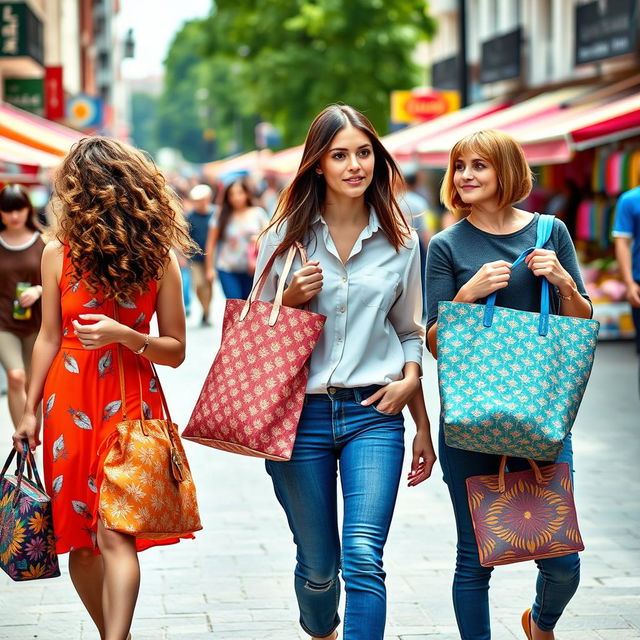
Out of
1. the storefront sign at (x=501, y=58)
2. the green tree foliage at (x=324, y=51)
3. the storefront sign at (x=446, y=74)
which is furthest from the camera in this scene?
the green tree foliage at (x=324, y=51)

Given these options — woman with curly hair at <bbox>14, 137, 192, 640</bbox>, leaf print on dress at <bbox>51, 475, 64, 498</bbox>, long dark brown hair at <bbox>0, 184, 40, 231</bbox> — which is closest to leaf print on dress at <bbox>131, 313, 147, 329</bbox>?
woman with curly hair at <bbox>14, 137, 192, 640</bbox>

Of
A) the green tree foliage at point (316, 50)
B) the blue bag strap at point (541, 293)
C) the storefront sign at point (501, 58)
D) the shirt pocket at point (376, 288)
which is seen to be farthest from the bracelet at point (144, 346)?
the green tree foliage at point (316, 50)

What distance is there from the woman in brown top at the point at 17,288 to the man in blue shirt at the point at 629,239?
11.9 ft

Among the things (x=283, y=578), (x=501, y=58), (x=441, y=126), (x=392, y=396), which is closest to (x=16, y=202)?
Result: (x=283, y=578)

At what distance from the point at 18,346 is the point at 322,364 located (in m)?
4.51

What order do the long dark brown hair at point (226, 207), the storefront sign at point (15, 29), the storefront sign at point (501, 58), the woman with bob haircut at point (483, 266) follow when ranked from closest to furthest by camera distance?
the woman with bob haircut at point (483, 266)
the long dark brown hair at point (226, 207)
the storefront sign at point (15, 29)
the storefront sign at point (501, 58)

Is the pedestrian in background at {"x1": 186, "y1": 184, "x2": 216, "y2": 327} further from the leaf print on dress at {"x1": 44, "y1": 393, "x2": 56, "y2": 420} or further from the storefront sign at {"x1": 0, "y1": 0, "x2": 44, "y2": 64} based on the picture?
the leaf print on dress at {"x1": 44, "y1": 393, "x2": 56, "y2": 420}

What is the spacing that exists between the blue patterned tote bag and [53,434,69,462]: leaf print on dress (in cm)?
10

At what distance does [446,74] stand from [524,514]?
23.3 m

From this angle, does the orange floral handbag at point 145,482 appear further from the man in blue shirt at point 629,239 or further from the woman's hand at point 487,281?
the man in blue shirt at point 629,239

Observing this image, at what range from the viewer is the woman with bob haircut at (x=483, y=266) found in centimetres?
391

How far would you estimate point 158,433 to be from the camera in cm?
396

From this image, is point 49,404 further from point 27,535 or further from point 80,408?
point 27,535

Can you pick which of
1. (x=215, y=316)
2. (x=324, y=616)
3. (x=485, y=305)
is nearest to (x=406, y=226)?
(x=485, y=305)
